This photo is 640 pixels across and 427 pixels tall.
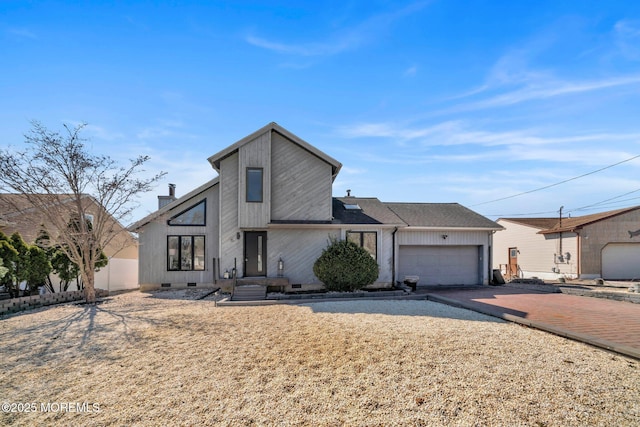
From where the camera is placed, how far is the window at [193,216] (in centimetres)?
1464

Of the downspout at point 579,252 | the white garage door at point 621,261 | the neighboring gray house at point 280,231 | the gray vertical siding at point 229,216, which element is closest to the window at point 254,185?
the neighboring gray house at point 280,231

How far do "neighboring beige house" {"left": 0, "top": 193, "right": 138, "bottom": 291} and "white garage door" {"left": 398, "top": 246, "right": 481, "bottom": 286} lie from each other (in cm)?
1266

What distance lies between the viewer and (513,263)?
2508 centimetres

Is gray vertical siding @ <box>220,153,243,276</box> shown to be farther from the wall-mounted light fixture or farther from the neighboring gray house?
the wall-mounted light fixture

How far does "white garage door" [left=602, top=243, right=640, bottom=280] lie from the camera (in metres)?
20.1

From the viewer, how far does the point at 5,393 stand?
4141 mm

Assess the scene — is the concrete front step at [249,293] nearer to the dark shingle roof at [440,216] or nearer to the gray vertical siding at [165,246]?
the gray vertical siding at [165,246]

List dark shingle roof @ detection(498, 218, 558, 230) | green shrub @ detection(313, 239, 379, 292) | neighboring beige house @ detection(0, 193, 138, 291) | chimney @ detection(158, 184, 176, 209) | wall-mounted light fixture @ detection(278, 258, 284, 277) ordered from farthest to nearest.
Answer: dark shingle roof @ detection(498, 218, 558, 230) → chimney @ detection(158, 184, 176, 209) → wall-mounted light fixture @ detection(278, 258, 284, 277) → green shrub @ detection(313, 239, 379, 292) → neighboring beige house @ detection(0, 193, 138, 291)

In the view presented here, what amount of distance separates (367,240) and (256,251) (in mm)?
4931

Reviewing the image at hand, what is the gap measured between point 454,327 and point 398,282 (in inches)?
290

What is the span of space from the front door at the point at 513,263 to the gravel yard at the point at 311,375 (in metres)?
20.2

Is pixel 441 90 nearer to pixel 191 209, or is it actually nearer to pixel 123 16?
pixel 123 16

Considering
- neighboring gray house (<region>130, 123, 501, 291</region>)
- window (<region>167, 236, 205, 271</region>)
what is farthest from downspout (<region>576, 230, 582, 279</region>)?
window (<region>167, 236, 205, 271</region>)

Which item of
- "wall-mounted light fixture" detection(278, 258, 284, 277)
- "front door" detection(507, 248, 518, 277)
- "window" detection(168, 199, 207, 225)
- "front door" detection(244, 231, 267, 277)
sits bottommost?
"front door" detection(507, 248, 518, 277)
